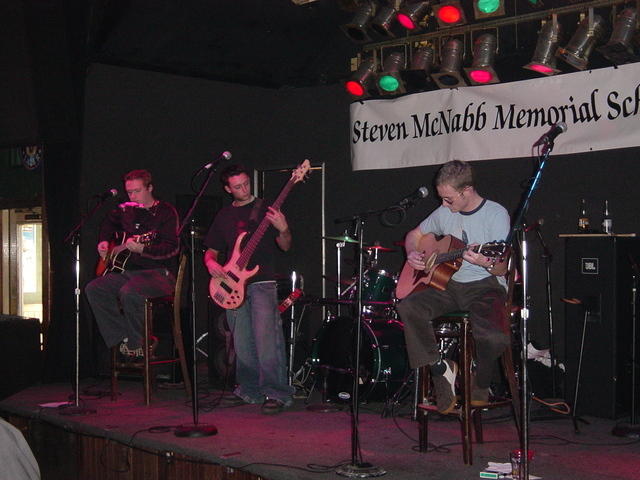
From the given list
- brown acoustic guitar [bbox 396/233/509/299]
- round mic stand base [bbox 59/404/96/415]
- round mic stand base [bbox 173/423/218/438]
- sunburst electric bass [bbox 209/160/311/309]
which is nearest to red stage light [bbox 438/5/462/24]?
sunburst electric bass [bbox 209/160/311/309]

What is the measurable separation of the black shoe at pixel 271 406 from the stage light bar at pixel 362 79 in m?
2.90

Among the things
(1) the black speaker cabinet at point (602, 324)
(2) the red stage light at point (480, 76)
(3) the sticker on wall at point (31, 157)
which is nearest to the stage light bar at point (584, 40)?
(2) the red stage light at point (480, 76)

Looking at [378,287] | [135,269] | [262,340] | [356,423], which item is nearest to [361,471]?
[356,423]

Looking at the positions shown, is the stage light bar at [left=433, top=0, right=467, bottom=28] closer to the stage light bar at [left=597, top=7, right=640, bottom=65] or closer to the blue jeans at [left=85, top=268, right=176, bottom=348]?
the stage light bar at [left=597, top=7, right=640, bottom=65]

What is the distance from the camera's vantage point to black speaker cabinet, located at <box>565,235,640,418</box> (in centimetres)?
600

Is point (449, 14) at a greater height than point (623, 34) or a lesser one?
greater

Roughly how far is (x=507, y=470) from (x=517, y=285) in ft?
7.83

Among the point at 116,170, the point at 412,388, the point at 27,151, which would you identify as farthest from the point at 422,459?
the point at 27,151

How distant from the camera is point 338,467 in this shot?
4578mm

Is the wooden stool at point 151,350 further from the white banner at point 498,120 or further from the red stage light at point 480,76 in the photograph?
the red stage light at point 480,76

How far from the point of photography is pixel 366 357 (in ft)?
21.4

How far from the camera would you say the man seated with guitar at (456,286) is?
487 centimetres

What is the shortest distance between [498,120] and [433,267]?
2542mm

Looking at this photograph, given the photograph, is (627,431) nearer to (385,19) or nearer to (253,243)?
(253,243)
